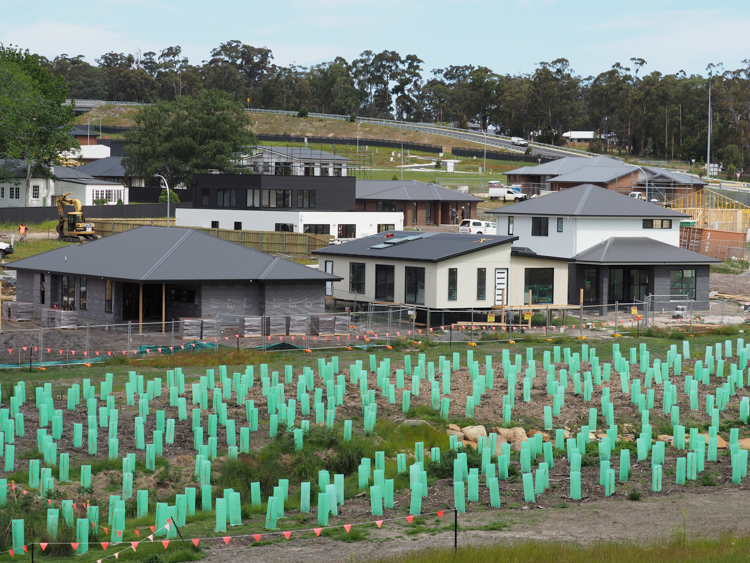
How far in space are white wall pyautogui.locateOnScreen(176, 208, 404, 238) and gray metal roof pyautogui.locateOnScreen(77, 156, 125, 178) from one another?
3112cm

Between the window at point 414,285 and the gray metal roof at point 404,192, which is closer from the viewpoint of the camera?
the window at point 414,285

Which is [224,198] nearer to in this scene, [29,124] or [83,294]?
[29,124]

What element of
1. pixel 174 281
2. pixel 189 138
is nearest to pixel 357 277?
pixel 174 281

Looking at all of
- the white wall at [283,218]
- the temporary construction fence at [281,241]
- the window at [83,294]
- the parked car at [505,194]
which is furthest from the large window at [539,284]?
the parked car at [505,194]

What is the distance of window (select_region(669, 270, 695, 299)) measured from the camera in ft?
172

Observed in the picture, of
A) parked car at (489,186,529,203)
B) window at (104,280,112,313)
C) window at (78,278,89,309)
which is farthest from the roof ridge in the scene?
parked car at (489,186,529,203)

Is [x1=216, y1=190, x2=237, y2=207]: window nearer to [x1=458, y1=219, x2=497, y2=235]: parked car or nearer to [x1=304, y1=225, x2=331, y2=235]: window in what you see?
[x1=304, y1=225, x2=331, y2=235]: window

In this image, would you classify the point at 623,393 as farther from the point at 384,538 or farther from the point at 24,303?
the point at 24,303

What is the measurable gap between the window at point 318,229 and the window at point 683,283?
31.6m

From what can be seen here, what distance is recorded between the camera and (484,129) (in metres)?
188

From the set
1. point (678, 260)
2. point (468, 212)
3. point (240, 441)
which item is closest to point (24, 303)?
point (240, 441)

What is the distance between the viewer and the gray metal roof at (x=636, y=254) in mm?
50969

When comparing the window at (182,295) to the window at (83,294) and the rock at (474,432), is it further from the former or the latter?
the rock at (474,432)

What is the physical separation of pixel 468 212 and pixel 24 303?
5546 cm
